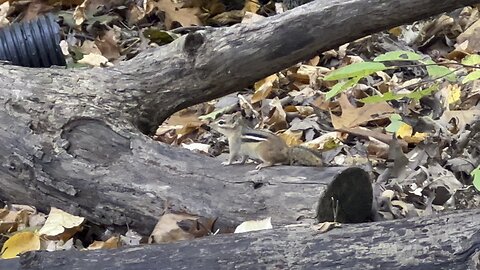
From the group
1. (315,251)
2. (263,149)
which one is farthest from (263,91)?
(315,251)

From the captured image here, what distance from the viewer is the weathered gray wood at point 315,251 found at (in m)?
2.59

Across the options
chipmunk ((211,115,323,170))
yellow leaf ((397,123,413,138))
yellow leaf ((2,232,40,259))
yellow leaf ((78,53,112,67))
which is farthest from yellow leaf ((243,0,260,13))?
yellow leaf ((2,232,40,259))

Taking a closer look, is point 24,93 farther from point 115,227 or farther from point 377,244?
point 377,244

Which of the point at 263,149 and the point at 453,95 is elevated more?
the point at 263,149

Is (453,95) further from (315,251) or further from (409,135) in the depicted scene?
(315,251)

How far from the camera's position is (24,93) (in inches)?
168

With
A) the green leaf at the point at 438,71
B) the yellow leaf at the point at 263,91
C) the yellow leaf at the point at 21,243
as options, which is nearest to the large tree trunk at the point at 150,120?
the yellow leaf at the point at 21,243

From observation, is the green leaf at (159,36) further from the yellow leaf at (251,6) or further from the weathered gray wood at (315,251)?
the weathered gray wood at (315,251)

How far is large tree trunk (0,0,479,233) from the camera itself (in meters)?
3.72

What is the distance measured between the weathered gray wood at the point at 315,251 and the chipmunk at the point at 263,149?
0.96 meters

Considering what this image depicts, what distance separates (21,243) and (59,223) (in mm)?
210

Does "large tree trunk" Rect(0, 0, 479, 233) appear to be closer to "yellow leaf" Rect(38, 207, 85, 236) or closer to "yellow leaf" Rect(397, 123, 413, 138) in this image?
"yellow leaf" Rect(38, 207, 85, 236)

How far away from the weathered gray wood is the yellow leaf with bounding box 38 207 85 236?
1.14 metres

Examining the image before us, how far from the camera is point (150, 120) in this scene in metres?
4.49
